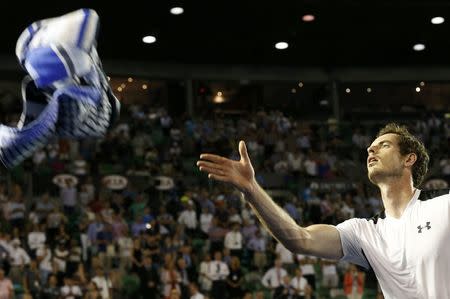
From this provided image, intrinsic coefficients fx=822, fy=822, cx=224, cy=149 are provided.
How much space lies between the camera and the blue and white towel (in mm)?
4793

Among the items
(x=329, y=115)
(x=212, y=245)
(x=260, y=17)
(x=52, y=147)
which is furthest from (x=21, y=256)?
(x=329, y=115)

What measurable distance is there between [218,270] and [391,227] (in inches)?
401

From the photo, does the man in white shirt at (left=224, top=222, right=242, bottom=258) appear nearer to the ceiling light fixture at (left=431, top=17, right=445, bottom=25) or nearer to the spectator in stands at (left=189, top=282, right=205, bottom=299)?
the spectator in stands at (left=189, top=282, right=205, bottom=299)

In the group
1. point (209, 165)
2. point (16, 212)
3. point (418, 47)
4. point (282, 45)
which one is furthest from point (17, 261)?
point (418, 47)

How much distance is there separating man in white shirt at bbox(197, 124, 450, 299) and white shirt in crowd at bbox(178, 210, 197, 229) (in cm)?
1155

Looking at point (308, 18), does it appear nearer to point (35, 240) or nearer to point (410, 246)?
point (35, 240)

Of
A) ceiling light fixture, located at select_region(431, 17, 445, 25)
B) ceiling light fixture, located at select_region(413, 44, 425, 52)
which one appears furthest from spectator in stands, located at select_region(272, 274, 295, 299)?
ceiling light fixture, located at select_region(413, 44, 425, 52)

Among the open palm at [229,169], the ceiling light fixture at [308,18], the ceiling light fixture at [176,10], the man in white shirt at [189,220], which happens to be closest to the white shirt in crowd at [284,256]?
the man in white shirt at [189,220]

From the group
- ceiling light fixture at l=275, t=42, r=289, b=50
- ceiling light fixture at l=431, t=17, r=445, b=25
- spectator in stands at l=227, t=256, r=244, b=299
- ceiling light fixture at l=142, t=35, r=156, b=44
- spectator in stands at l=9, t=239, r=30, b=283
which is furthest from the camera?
ceiling light fixture at l=275, t=42, r=289, b=50

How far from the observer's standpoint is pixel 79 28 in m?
5.03

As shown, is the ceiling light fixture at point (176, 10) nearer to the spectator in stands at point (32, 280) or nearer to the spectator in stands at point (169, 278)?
the spectator in stands at point (169, 278)

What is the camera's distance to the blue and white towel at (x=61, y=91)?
15.7 feet

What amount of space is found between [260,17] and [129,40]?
4.50 metres

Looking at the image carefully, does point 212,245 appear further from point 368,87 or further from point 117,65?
point 368,87
